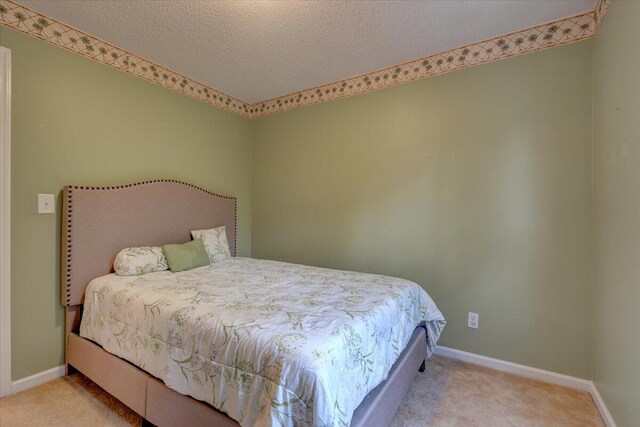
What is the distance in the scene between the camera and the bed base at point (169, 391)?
1277 mm

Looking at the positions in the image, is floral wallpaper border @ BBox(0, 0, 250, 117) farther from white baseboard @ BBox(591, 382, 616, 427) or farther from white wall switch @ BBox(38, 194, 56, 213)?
white baseboard @ BBox(591, 382, 616, 427)

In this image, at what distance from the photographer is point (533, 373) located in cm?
212

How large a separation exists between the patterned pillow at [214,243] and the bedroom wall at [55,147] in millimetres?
648

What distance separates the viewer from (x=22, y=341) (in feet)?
6.38

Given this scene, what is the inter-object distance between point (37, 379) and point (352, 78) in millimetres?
3526

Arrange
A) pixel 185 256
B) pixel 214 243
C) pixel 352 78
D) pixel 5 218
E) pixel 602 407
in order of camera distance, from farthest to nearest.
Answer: pixel 352 78 → pixel 214 243 → pixel 185 256 → pixel 5 218 → pixel 602 407

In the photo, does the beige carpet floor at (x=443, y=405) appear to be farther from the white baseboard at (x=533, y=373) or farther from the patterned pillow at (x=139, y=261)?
the patterned pillow at (x=139, y=261)

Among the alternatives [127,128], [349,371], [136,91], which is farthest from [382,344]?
[136,91]

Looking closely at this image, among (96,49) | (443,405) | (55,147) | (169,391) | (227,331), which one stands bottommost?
(443,405)


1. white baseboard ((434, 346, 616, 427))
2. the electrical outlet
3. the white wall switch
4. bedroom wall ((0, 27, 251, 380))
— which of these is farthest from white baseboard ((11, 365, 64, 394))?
the electrical outlet

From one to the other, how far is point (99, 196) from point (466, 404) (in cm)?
296

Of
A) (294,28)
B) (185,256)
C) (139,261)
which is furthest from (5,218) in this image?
(294,28)

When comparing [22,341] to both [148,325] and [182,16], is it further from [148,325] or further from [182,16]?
[182,16]

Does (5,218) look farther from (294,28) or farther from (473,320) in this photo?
(473,320)
